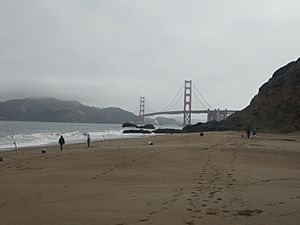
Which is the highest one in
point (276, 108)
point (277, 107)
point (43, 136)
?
point (277, 107)

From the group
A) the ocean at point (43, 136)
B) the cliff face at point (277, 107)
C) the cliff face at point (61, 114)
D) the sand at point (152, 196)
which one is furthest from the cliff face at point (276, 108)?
the cliff face at point (61, 114)

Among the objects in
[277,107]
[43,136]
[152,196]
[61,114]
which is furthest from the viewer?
[61,114]

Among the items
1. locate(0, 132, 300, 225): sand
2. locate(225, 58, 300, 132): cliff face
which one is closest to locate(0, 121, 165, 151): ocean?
locate(225, 58, 300, 132): cliff face

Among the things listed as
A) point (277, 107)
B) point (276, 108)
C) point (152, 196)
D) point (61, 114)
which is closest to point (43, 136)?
point (276, 108)

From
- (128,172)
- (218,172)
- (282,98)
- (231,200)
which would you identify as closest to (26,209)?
(231,200)

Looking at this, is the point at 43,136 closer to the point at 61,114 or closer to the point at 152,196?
the point at 152,196

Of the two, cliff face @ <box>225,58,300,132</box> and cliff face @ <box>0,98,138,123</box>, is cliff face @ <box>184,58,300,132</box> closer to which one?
cliff face @ <box>225,58,300,132</box>

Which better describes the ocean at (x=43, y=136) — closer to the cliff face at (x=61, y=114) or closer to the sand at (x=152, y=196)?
the sand at (x=152, y=196)

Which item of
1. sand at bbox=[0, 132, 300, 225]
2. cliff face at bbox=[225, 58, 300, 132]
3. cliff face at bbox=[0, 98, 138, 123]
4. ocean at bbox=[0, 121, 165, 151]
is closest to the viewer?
sand at bbox=[0, 132, 300, 225]

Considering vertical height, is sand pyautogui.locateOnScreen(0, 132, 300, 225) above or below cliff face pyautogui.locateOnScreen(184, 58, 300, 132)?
below
